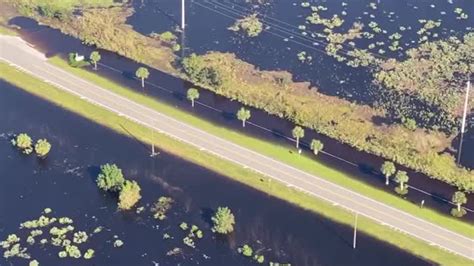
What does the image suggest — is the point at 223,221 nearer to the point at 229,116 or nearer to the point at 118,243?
the point at 118,243

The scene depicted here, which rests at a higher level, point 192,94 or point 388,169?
point 192,94

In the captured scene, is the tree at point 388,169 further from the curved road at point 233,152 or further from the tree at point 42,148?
the tree at point 42,148

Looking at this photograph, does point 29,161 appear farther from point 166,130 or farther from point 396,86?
point 396,86

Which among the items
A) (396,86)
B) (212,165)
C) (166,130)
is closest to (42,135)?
(166,130)

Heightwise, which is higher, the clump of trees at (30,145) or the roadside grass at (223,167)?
the roadside grass at (223,167)

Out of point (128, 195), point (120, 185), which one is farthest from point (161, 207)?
point (120, 185)

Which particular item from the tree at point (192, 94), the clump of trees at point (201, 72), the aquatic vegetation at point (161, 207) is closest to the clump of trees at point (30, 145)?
the aquatic vegetation at point (161, 207)

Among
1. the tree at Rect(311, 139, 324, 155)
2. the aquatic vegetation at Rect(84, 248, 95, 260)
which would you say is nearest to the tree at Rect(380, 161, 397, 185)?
the tree at Rect(311, 139, 324, 155)
